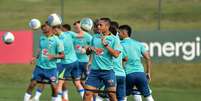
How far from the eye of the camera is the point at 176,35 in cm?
2995

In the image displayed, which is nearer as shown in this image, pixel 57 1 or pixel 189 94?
pixel 189 94

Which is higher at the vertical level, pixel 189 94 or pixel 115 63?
pixel 115 63

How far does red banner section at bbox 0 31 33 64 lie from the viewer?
96.7ft

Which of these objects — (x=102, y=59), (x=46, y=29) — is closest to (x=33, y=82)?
(x=46, y=29)

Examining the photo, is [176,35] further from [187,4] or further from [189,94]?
[187,4]

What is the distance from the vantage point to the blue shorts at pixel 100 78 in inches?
644

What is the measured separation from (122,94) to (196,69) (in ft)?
42.4

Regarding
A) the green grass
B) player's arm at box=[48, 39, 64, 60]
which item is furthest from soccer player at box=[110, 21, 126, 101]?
the green grass

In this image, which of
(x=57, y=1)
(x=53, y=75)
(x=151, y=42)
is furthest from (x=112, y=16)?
(x=53, y=75)

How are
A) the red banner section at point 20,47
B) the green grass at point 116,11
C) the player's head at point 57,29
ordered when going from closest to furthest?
the player's head at point 57,29 < the red banner section at point 20,47 < the green grass at point 116,11

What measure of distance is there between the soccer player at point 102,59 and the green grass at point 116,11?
2311cm

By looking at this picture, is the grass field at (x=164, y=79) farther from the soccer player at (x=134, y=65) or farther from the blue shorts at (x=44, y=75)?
the soccer player at (x=134, y=65)

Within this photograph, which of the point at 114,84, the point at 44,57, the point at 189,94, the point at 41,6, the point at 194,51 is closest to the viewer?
the point at 114,84

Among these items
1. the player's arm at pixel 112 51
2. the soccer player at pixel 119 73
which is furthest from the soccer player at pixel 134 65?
the player's arm at pixel 112 51
